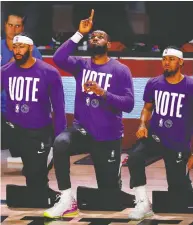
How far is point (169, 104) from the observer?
7801 millimetres

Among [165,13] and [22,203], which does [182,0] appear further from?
[22,203]

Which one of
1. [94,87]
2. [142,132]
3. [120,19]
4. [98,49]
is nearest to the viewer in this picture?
[94,87]

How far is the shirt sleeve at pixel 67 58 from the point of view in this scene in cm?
788

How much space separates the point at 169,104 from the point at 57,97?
99 cm

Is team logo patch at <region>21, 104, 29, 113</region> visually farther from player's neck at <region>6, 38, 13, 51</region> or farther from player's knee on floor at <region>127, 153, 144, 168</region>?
player's neck at <region>6, 38, 13, 51</region>

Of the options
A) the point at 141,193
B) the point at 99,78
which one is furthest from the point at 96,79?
the point at 141,193

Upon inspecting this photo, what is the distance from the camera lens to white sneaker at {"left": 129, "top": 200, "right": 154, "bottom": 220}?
7.76 m

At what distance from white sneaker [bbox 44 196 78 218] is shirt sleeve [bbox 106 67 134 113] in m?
0.89

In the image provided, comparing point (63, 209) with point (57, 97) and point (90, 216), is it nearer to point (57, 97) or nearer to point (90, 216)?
point (90, 216)

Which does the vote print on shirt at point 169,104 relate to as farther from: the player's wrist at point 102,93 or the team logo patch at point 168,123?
the player's wrist at point 102,93

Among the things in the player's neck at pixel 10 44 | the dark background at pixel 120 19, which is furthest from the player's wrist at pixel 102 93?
the dark background at pixel 120 19

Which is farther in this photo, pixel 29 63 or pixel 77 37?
pixel 29 63

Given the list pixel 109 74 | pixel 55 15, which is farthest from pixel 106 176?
pixel 55 15

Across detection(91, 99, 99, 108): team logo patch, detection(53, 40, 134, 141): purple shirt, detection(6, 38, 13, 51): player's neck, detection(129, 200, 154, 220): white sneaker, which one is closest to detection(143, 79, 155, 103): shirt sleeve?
detection(53, 40, 134, 141): purple shirt
